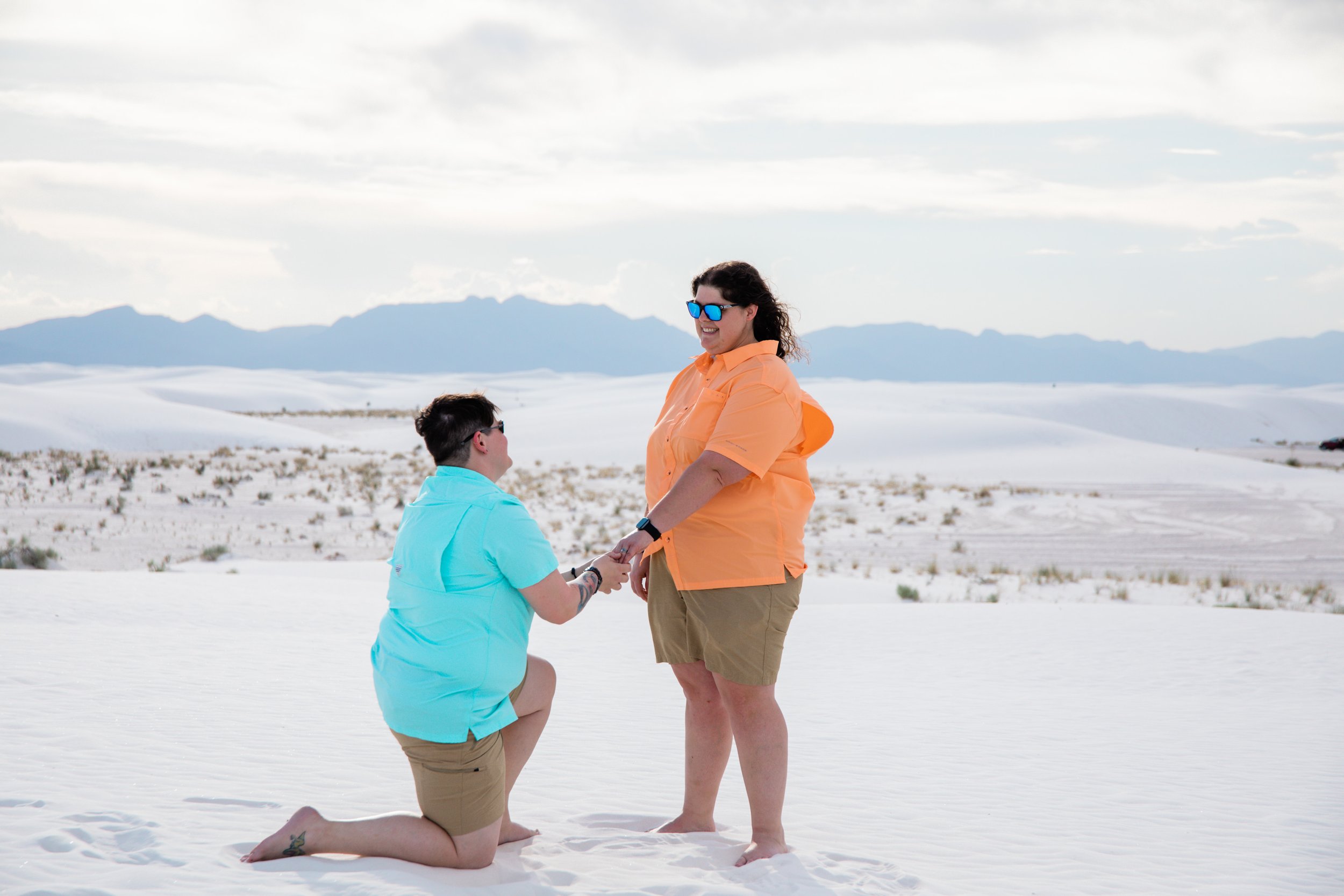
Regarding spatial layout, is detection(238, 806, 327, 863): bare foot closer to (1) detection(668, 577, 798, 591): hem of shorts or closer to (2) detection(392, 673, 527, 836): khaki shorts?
(2) detection(392, 673, 527, 836): khaki shorts

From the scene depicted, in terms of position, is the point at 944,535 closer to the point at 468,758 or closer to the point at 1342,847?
the point at 1342,847

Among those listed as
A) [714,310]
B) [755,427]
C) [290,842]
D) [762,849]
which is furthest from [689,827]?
[714,310]

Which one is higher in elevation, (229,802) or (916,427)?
(916,427)

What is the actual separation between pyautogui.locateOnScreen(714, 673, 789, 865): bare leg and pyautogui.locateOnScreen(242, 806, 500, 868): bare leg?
944mm

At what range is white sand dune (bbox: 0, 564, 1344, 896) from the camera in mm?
3098

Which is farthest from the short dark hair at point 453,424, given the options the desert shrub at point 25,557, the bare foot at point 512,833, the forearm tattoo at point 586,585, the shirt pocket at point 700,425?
the desert shrub at point 25,557

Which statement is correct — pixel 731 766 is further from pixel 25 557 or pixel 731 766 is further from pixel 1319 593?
pixel 25 557

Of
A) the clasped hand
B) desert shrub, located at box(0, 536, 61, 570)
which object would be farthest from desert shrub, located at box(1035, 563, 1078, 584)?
desert shrub, located at box(0, 536, 61, 570)

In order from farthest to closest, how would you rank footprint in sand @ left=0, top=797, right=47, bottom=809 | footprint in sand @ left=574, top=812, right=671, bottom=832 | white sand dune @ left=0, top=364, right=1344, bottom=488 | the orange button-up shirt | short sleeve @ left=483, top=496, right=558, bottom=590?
white sand dune @ left=0, top=364, right=1344, bottom=488
footprint in sand @ left=574, top=812, right=671, bottom=832
footprint in sand @ left=0, top=797, right=47, bottom=809
the orange button-up shirt
short sleeve @ left=483, top=496, right=558, bottom=590

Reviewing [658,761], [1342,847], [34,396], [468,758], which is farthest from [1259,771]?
[34,396]

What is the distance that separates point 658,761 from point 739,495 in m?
2.03

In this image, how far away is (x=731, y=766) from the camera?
4.68m

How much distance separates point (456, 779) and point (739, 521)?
3.81 feet

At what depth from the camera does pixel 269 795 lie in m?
3.74
